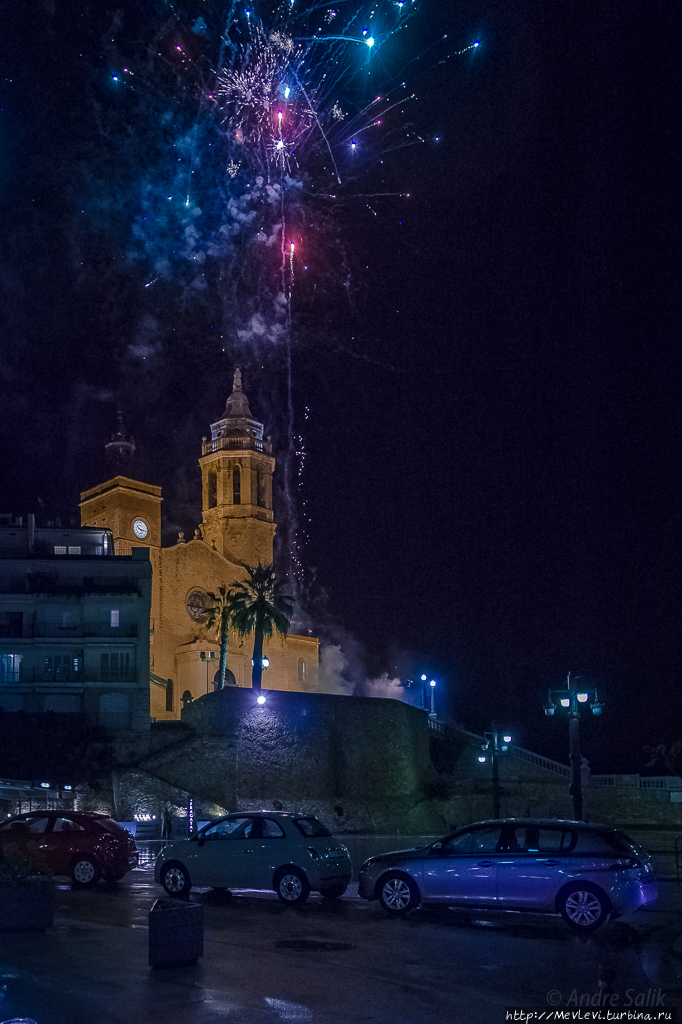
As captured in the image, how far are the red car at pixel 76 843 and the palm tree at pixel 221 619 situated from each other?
37070 mm

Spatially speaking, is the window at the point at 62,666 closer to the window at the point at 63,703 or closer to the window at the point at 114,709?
the window at the point at 63,703

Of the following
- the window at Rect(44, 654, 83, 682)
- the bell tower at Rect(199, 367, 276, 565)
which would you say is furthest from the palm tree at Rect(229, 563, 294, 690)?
the bell tower at Rect(199, 367, 276, 565)

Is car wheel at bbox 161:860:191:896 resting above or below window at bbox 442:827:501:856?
below

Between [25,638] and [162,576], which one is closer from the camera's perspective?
[25,638]

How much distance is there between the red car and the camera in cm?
1886

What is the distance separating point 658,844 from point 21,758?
25.6 m

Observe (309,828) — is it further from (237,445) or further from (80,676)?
(237,445)

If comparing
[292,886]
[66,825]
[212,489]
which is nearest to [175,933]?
[292,886]

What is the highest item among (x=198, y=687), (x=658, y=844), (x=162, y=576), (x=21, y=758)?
(x=162, y=576)

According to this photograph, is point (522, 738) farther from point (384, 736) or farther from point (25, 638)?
point (25, 638)

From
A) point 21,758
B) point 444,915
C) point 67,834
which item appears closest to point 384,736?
point 21,758

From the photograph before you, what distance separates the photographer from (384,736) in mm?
52688

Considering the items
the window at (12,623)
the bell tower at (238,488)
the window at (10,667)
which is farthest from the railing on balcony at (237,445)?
the window at (10,667)

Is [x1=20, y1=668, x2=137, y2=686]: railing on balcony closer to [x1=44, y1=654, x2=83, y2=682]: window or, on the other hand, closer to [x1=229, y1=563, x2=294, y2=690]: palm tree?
[x1=44, y1=654, x2=83, y2=682]: window
